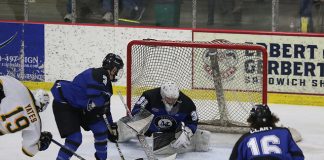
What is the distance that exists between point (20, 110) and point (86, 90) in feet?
2.75

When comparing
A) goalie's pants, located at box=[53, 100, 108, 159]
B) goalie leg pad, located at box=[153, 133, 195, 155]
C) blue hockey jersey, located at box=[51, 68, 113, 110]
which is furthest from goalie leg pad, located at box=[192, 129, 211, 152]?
blue hockey jersey, located at box=[51, 68, 113, 110]

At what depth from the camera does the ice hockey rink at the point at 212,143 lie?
726 cm

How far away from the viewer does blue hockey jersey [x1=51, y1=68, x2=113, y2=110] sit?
6.39 metres

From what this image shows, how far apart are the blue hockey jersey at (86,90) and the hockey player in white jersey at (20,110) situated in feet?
1.99

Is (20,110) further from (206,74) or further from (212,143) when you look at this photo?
(206,74)

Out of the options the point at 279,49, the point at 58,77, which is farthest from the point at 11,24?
the point at 279,49

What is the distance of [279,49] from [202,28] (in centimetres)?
93

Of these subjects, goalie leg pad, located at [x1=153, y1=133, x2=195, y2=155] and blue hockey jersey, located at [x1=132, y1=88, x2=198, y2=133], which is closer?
blue hockey jersey, located at [x1=132, y1=88, x2=198, y2=133]

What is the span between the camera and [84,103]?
6.47 m

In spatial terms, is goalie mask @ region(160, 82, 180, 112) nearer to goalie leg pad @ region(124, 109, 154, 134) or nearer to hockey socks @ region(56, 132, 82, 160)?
goalie leg pad @ region(124, 109, 154, 134)

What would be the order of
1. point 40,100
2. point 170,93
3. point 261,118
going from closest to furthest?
1. point 261,118
2. point 40,100
3. point 170,93

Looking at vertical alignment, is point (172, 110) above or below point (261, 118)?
below

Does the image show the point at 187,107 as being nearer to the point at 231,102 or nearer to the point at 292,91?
the point at 231,102

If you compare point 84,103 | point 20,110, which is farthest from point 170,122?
point 20,110
